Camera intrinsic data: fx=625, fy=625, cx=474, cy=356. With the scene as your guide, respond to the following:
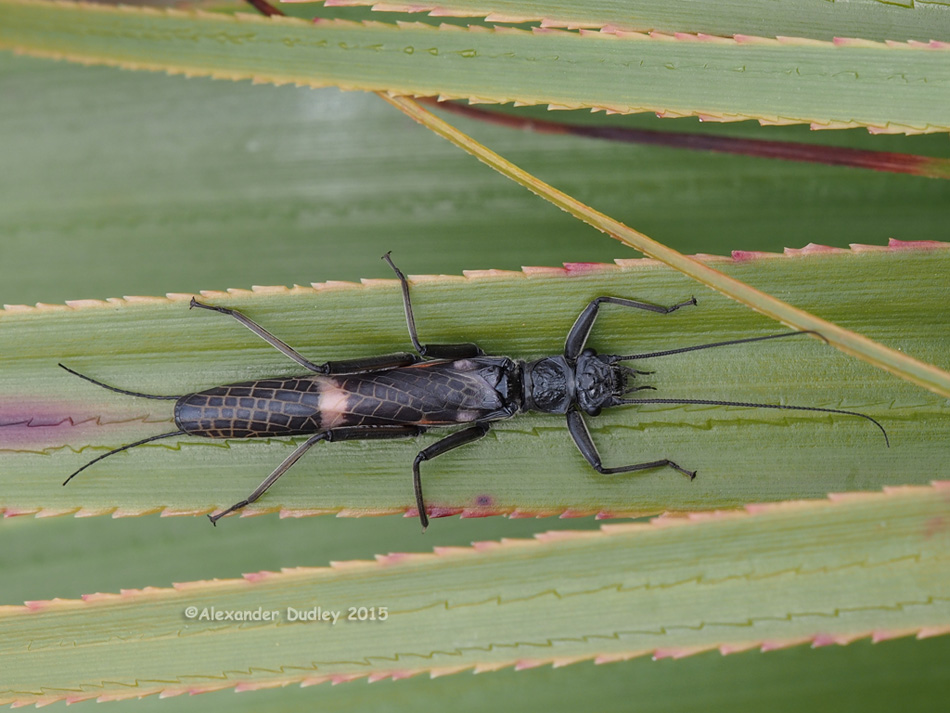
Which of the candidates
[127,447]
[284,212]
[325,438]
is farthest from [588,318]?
[127,447]

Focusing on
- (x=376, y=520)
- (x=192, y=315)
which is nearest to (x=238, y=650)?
(x=376, y=520)

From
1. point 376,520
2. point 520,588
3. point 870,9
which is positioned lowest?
point 376,520

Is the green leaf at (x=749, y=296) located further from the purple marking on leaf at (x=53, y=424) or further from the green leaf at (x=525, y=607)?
the purple marking on leaf at (x=53, y=424)

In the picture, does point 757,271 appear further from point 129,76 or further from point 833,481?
point 129,76

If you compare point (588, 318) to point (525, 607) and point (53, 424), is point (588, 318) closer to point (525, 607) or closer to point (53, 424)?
point (525, 607)

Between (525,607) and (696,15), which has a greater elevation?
(696,15)

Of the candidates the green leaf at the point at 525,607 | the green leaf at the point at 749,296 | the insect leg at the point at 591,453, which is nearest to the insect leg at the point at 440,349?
the insect leg at the point at 591,453

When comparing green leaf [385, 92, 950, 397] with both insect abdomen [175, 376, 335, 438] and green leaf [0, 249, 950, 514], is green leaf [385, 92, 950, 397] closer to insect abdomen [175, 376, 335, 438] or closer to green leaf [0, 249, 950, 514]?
green leaf [0, 249, 950, 514]
